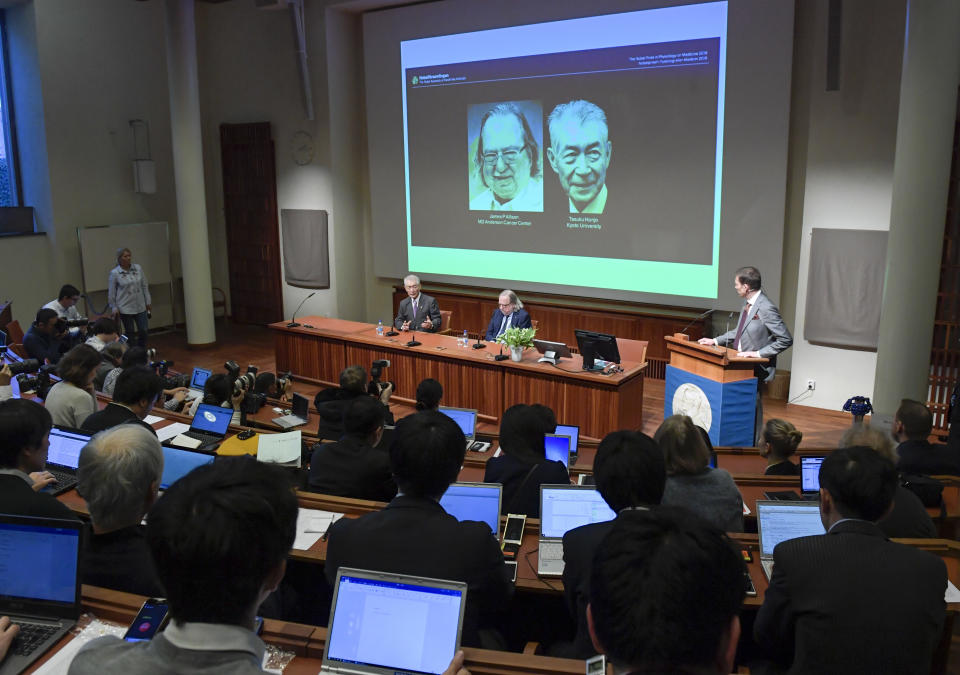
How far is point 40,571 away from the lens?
84.2 inches

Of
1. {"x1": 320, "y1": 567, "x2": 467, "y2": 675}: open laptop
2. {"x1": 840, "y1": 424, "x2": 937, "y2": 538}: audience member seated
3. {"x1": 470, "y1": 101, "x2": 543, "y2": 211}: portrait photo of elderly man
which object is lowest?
{"x1": 840, "y1": 424, "x2": 937, "y2": 538}: audience member seated

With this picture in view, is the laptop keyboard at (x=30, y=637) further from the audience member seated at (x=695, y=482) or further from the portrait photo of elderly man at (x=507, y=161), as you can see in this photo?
the portrait photo of elderly man at (x=507, y=161)

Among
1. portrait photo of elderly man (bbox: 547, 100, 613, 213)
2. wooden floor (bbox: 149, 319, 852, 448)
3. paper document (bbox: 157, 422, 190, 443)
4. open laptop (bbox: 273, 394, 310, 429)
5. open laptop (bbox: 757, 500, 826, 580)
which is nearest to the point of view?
open laptop (bbox: 757, 500, 826, 580)

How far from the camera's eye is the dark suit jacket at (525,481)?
3.24 meters

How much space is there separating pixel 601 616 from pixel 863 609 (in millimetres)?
1121

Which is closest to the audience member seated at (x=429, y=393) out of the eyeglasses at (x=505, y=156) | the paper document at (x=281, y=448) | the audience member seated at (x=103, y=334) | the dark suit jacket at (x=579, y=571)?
the paper document at (x=281, y=448)

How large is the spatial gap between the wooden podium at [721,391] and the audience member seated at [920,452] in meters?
1.84

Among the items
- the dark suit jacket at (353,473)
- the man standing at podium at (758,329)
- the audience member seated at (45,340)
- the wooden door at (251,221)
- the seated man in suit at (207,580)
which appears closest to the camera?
the seated man in suit at (207,580)

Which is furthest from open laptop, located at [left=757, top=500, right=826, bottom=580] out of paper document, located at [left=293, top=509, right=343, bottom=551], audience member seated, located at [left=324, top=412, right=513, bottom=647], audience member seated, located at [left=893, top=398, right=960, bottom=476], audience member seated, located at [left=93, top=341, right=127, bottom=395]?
audience member seated, located at [left=93, top=341, right=127, bottom=395]

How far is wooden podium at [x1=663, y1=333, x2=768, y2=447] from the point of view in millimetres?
5832

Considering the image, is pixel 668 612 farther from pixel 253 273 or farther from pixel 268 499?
pixel 253 273

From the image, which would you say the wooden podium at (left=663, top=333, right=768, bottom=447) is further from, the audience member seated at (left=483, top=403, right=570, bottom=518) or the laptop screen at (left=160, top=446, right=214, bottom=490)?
the laptop screen at (left=160, top=446, right=214, bottom=490)

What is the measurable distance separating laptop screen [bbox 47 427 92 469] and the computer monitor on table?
3.87 meters

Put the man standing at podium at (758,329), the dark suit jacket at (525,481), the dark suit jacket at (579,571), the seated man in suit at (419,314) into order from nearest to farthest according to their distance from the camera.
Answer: the dark suit jacket at (579,571) → the dark suit jacket at (525,481) → the man standing at podium at (758,329) → the seated man in suit at (419,314)
